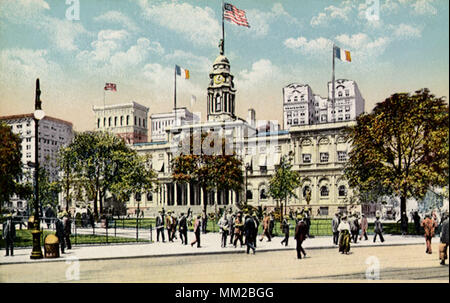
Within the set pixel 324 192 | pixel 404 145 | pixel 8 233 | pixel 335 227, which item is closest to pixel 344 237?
pixel 335 227

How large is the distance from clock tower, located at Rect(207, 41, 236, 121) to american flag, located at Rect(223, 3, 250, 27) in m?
1.80

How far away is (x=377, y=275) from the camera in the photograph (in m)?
15.5

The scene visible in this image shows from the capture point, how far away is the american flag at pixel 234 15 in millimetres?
17958

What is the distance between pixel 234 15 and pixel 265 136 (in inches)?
407

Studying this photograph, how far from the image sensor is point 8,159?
65.7 ft

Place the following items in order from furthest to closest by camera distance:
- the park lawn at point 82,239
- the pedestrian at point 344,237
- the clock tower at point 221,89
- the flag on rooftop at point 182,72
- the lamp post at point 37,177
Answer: the park lawn at point 82,239 < the pedestrian at point 344,237 < the flag on rooftop at point 182,72 < the clock tower at point 221,89 < the lamp post at point 37,177

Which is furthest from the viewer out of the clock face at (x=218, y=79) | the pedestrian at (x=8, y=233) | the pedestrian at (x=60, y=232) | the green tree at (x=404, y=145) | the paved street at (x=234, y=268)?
the green tree at (x=404, y=145)

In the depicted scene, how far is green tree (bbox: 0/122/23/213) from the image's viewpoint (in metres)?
19.6

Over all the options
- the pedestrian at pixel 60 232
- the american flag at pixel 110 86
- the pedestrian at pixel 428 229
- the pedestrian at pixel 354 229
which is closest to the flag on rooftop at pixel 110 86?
the american flag at pixel 110 86

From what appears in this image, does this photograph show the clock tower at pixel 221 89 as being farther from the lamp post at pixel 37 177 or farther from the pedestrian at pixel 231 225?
the lamp post at pixel 37 177

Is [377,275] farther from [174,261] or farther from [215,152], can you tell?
[215,152]

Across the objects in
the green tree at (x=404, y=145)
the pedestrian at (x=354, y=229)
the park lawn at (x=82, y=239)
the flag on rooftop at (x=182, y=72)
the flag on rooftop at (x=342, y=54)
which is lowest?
the park lawn at (x=82, y=239)

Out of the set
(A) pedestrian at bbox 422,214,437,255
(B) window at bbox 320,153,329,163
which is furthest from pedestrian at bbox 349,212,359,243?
(B) window at bbox 320,153,329,163

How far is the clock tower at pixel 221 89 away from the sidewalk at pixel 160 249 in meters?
6.58
